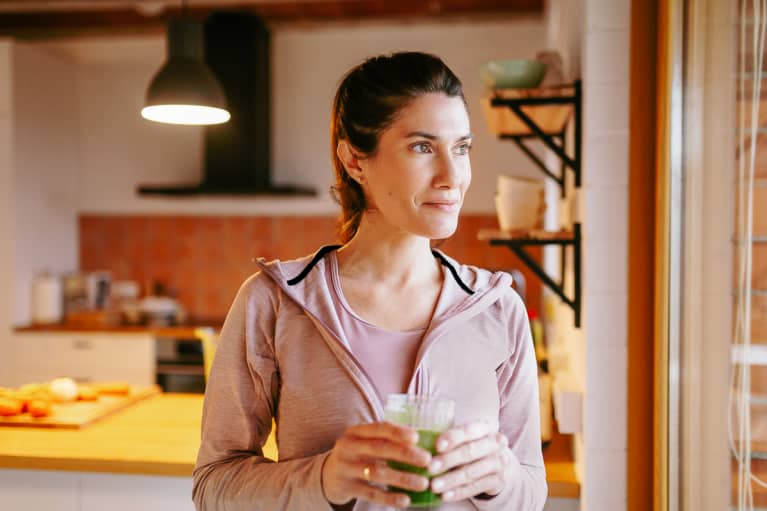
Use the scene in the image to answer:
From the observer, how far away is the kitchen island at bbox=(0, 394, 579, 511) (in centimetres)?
198

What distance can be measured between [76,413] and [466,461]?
5.92 ft

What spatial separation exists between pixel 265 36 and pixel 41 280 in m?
2.06

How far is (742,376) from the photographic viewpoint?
127 centimetres

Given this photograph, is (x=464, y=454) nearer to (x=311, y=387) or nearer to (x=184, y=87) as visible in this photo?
(x=311, y=387)

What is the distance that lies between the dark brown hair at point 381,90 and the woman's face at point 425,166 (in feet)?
0.06

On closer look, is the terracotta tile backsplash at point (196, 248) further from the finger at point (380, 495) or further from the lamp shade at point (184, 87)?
the finger at point (380, 495)

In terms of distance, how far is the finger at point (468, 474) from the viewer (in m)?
0.95

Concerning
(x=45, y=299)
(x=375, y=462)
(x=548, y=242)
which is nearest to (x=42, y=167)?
(x=45, y=299)

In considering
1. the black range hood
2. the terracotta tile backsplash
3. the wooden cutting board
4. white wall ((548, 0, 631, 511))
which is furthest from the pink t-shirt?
the terracotta tile backsplash

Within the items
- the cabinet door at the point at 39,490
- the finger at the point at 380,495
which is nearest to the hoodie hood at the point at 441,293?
the finger at the point at 380,495

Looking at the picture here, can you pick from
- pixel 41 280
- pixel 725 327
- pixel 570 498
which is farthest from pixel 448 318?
pixel 41 280

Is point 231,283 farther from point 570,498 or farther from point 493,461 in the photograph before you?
point 493,461

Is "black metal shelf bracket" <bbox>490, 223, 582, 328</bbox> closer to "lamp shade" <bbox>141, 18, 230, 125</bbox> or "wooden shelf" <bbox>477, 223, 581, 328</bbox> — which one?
"wooden shelf" <bbox>477, 223, 581, 328</bbox>

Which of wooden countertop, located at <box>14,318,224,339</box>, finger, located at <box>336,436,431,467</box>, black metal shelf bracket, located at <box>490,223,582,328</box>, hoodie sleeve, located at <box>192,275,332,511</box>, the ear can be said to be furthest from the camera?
wooden countertop, located at <box>14,318,224,339</box>
